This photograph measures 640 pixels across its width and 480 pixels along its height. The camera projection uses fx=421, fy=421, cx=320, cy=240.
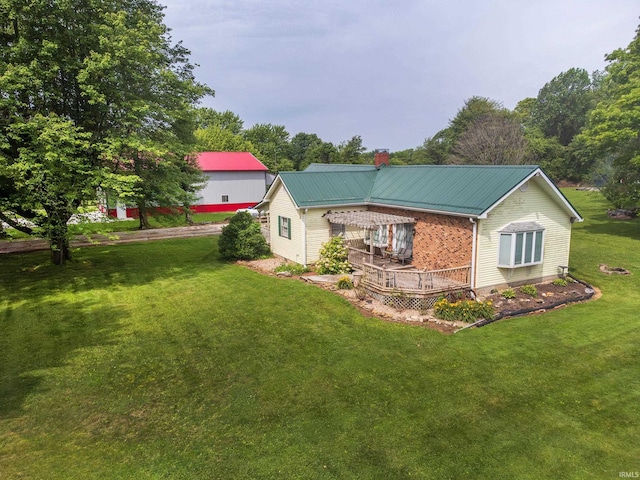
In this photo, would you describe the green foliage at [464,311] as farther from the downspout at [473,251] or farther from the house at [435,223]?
the downspout at [473,251]

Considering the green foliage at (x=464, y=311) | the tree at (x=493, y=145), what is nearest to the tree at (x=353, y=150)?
the tree at (x=493, y=145)

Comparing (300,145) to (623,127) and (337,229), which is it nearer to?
(623,127)

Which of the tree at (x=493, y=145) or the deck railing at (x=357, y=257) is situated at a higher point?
the tree at (x=493, y=145)

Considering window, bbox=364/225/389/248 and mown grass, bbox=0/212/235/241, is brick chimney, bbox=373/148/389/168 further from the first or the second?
mown grass, bbox=0/212/235/241

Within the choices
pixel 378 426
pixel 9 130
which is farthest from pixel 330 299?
pixel 9 130

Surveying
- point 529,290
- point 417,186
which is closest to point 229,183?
point 417,186

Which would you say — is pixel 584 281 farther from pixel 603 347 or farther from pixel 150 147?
pixel 150 147
